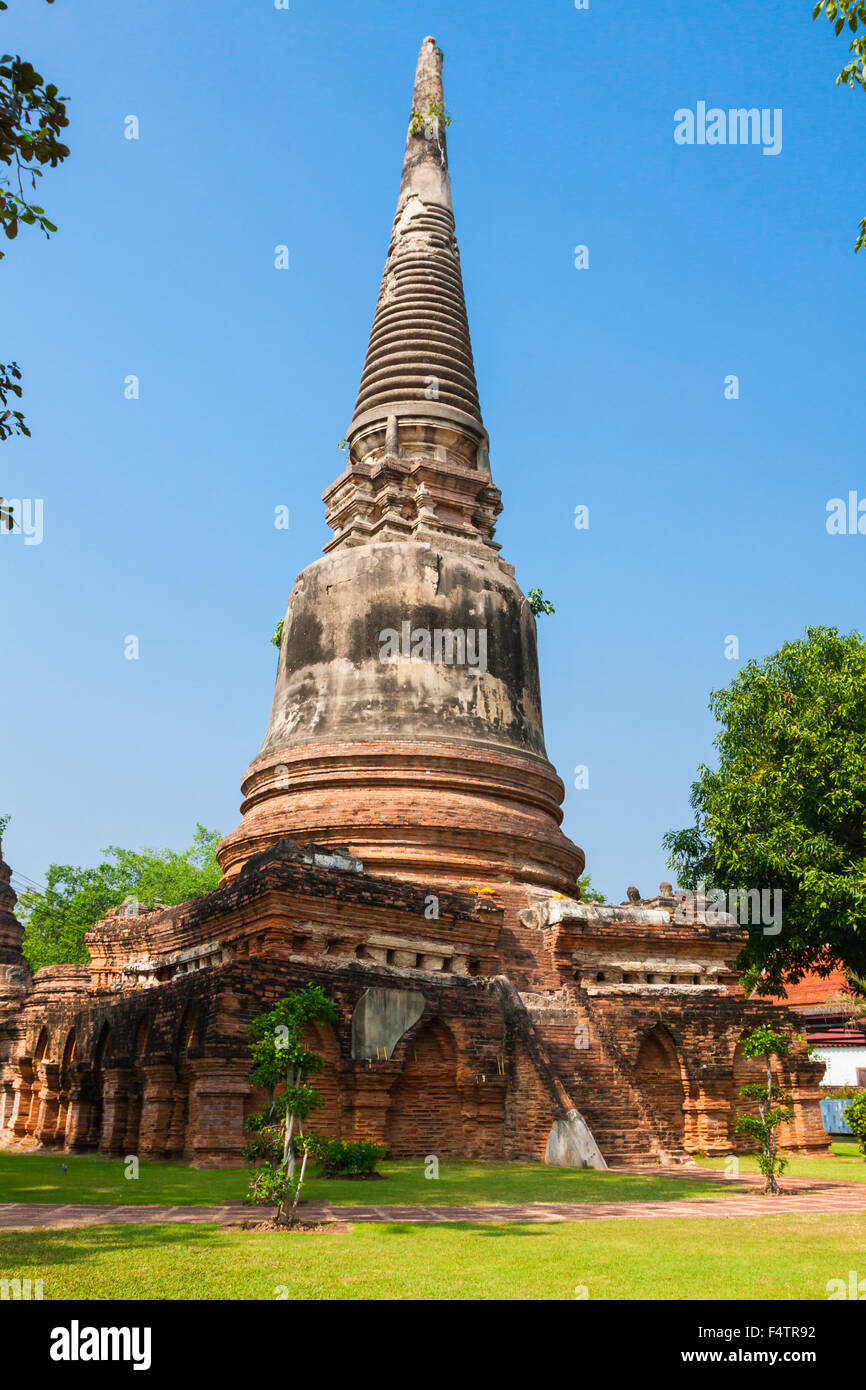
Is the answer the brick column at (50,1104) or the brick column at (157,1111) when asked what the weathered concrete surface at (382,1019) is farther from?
the brick column at (50,1104)

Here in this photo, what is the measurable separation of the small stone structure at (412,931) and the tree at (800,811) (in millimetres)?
5956

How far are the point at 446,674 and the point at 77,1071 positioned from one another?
362 inches

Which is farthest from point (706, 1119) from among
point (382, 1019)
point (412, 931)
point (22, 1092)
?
point (22, 1092)

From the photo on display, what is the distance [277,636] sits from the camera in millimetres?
26047

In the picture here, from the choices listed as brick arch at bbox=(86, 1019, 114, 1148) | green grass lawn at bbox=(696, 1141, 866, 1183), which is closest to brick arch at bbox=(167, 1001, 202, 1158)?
brick arch at bbox=(86, 1019, 114, 1148)

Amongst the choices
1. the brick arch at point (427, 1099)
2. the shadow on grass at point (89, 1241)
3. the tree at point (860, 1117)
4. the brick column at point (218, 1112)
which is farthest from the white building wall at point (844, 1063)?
the shadow on grass at point (89, 1241)

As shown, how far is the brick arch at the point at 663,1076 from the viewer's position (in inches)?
643

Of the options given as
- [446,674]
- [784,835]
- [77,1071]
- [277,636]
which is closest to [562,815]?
[446,674]

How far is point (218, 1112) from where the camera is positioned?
12148 mm

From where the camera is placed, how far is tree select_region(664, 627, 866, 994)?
79.6ft

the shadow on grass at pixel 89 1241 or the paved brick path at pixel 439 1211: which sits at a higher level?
the shadow on grass at pixel 89 1241

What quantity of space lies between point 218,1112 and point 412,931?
3921mm

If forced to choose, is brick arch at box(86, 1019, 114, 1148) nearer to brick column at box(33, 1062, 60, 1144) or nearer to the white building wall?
brick column at box(33, 1062, 60, 1144)
